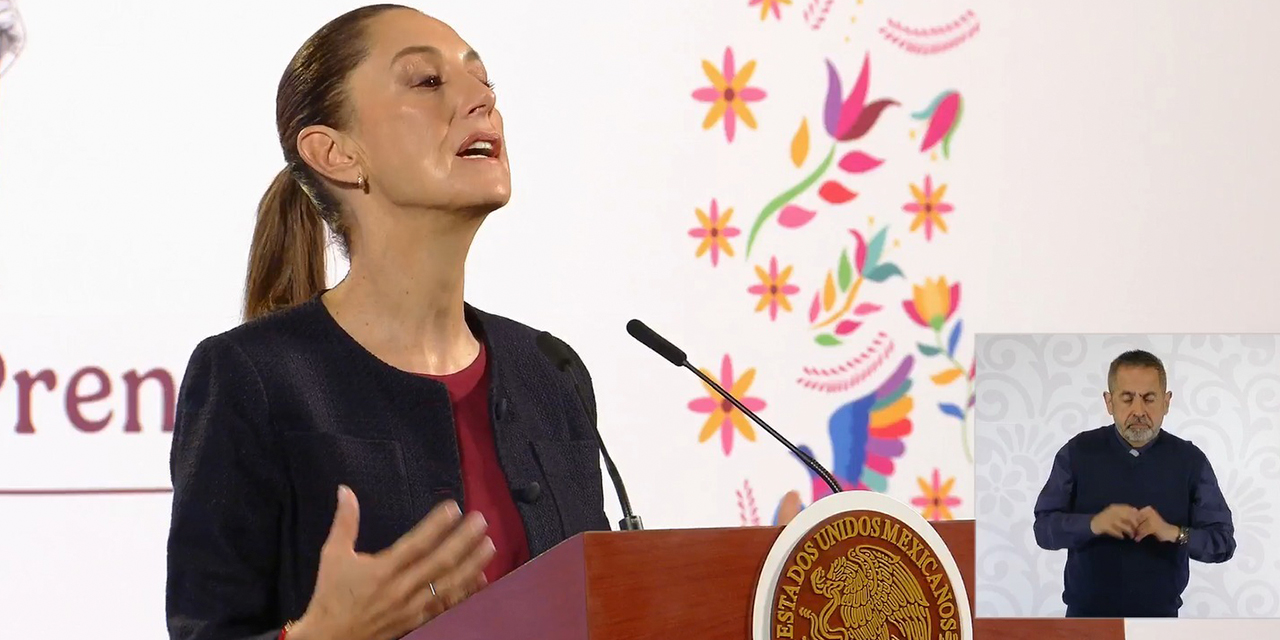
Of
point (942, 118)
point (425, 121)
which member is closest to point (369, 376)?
point (425, 121)

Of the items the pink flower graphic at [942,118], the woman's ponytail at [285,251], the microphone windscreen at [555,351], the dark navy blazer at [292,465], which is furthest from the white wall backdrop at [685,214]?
the dark navy blazer at [292,465]

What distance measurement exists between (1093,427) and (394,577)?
202 centimetres

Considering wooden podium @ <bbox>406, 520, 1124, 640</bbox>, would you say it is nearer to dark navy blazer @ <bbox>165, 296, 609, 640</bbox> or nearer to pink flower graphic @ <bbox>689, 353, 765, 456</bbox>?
dark navy blazer @ <bbox>165, 296, 609, 640</bbox>

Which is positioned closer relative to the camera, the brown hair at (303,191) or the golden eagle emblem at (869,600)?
the golden eagle emblem at (869,600)

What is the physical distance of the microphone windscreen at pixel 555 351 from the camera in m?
1.55

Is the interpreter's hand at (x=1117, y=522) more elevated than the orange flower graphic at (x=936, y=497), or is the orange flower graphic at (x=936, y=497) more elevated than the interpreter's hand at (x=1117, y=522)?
the orange flower graphic at (x=936, y=497)

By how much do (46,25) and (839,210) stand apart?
4.82 ft

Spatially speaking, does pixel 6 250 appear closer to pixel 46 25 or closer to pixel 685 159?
pixel 46 25

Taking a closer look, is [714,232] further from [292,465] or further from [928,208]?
[292,465]

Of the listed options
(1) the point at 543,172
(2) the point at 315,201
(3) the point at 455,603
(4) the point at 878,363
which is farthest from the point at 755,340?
(3) the point at 455,603

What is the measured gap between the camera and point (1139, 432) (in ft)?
9.07

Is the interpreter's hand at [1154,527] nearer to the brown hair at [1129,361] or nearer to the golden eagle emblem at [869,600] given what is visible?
the brown hair at [1129,361]

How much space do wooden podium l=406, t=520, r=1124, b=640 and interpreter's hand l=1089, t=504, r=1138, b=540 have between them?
190cm

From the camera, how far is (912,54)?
2.69m
